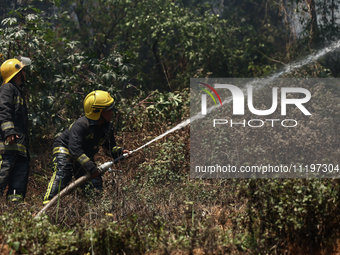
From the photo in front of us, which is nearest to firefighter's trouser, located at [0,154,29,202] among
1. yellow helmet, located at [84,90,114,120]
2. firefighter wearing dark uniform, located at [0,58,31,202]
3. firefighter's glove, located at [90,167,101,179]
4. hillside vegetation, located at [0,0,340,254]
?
firefighter wearing dark uniform, located at [0,58,31,202]

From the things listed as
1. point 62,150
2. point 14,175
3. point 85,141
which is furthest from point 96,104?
point 14,175

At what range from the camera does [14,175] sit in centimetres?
476

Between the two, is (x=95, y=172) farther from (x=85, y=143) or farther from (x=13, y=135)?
(x=13, y=135)

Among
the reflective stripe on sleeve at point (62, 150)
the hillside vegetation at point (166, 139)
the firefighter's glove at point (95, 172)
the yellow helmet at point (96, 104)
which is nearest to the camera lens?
the hillside vegetation at point (166, 139)

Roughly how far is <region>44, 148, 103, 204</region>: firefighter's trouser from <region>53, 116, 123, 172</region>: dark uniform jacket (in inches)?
4.1

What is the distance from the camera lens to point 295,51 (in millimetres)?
8797

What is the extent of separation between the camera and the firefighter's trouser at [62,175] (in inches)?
181

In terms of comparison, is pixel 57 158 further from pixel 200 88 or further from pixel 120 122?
pixel 200 88

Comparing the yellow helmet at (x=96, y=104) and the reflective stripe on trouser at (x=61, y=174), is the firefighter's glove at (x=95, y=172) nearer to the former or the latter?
the reflective stripe on trouser at (x=61, y=174)

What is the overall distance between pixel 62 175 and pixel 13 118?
100 cm

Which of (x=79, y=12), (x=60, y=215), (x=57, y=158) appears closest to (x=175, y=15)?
(x=79, y=12)

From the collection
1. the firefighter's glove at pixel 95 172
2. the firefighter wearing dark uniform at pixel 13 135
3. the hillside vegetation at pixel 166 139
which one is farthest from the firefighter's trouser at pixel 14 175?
the firefighter's glove at pixel 95 172

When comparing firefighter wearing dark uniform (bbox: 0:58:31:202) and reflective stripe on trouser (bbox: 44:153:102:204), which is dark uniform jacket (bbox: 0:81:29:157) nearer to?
firefighter wearing dark uniform (bbox: 0:58:31:202)

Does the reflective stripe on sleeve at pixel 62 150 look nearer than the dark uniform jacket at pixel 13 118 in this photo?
No
